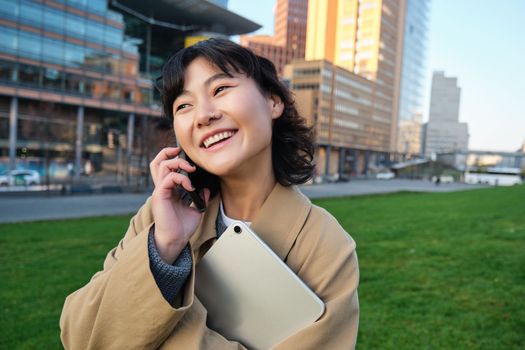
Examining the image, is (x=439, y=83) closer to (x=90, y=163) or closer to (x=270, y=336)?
(x=90, y=163)

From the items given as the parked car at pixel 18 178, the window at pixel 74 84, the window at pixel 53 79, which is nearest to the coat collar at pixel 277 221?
the parked car at pixel 18 178

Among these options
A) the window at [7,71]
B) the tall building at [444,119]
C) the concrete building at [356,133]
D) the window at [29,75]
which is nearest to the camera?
the window at [7,71]

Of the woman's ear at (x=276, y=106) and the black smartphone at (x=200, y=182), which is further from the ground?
the woman's ear at (x=276, y=106)

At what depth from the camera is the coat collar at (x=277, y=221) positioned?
1.52 m

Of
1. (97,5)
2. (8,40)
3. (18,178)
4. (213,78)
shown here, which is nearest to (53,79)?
(8,40)

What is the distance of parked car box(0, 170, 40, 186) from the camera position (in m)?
28.8

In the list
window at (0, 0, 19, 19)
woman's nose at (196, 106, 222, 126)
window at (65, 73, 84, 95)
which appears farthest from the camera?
window at (65, 73, 84, 95)

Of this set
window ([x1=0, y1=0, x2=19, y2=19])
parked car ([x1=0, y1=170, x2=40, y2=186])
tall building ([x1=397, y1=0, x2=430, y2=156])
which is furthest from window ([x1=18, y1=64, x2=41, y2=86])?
tall building ([x1=397, y1=0, x2=430, y2=156])

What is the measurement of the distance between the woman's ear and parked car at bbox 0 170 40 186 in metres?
32.1

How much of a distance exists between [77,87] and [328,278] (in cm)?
4619

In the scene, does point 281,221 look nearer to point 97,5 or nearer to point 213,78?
point 213,78

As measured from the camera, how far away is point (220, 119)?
1508 mm

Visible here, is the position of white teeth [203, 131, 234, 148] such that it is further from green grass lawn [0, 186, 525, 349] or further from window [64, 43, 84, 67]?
window [64, 43, 84, 67]

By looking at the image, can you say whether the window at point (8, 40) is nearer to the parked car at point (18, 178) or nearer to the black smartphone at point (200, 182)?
the parked car at point (18, 178)
